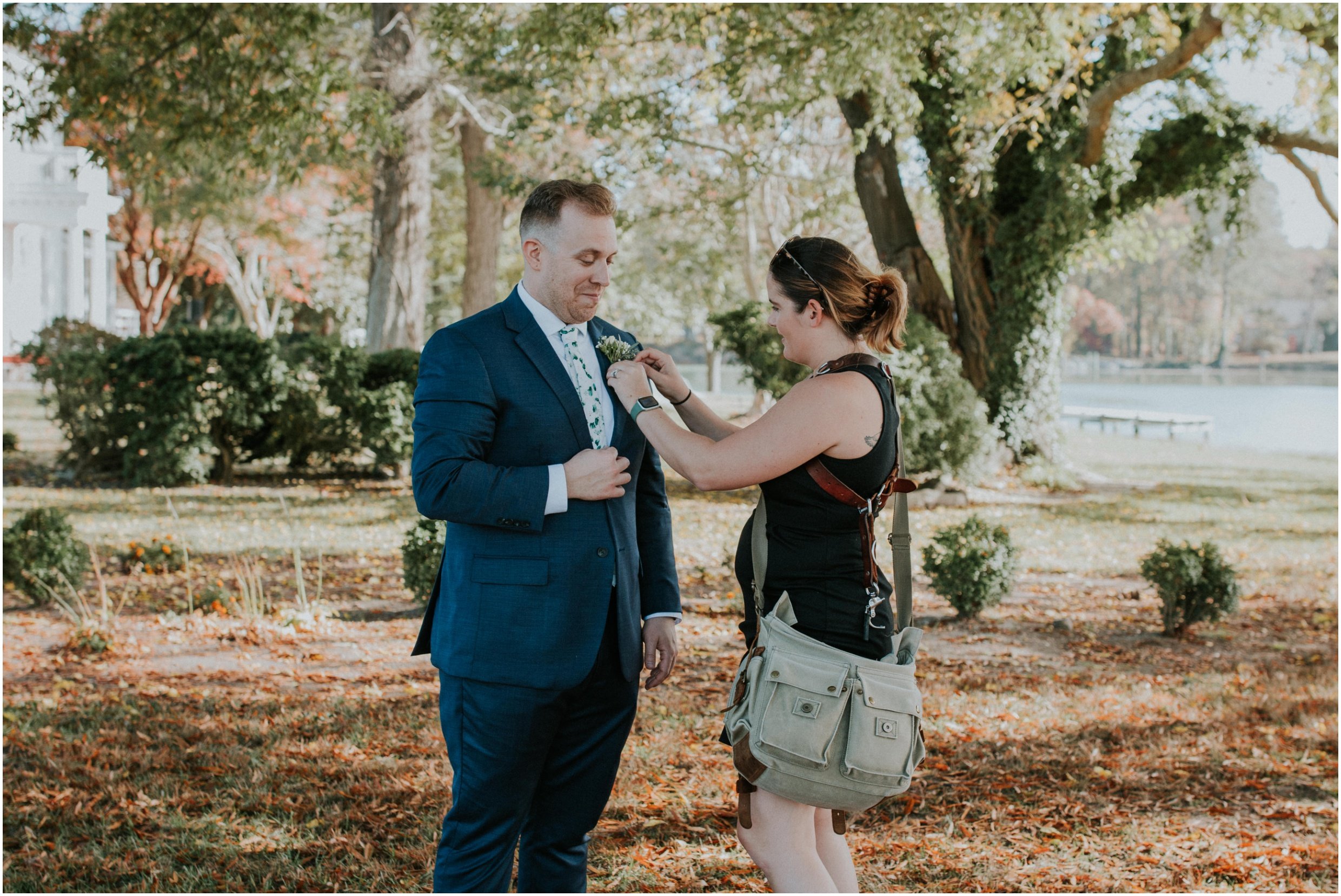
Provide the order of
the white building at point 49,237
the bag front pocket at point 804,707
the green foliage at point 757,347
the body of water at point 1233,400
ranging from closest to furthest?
the bag front pocket at point 804,707, the green foliage at point 757,347, the white building at point 49,237, the body of water at point 1233,400

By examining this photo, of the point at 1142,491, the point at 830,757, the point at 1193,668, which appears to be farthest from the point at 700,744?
the point at 1142,491

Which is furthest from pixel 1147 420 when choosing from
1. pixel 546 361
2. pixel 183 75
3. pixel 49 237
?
pixel 49 237

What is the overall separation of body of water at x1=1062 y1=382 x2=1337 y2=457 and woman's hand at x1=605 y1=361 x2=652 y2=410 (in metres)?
27.8

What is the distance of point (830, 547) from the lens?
2.89 metres

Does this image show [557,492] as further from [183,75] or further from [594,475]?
[183,75]

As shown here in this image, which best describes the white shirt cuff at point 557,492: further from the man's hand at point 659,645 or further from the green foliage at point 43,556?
the green foliage at point 43,556

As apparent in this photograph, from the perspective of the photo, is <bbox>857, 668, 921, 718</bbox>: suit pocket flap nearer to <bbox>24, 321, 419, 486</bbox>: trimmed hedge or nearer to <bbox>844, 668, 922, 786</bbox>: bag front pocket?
<bbox>844, 668, 922, 786</bbox>: bag front pocket

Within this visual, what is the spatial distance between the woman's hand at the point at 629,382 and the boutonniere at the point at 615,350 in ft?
0.32

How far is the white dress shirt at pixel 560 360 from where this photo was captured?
9.27 feet

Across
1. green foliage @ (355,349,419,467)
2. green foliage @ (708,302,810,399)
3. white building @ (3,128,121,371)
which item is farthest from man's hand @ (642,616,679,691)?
white building @ (3,128,121,371)

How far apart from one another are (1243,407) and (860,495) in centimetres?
4631

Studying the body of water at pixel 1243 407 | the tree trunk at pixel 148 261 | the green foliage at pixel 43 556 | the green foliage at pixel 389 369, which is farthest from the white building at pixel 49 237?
the body of water at pixel 1243 407

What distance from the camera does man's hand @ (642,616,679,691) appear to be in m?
3.32

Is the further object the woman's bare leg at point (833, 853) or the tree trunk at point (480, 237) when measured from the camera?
the tree trunk at point (480, 237)
